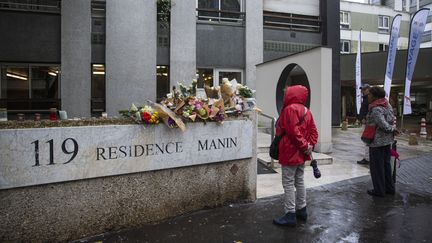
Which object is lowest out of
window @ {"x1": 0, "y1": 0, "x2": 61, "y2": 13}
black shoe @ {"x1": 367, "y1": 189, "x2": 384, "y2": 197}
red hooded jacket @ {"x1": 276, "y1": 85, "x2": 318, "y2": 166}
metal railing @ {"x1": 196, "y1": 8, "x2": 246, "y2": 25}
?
black shoe @ {"x1": 367, "y1": 189, "x2": 384, "y2": 197}

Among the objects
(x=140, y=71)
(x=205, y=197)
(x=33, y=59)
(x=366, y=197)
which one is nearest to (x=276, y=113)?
(x=140, y=71)

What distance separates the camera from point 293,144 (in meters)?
4.46

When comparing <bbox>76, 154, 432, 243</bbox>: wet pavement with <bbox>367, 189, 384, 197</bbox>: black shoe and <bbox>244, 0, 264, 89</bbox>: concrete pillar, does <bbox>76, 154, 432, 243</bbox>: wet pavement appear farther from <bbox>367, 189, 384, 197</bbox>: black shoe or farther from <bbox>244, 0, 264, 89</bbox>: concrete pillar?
<bbox>244, 0, 264, 89</bbox>: concrete pillar

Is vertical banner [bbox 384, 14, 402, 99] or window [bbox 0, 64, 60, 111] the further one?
vertical banner [bbox 384, 14, 402, 99]

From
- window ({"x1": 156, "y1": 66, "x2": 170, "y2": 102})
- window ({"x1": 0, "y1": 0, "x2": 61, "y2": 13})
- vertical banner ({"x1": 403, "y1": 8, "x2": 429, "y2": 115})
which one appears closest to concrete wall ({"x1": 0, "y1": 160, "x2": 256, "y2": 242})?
window ({"x1": 156, "y1": 66, "x2": 170, "y2": 102})

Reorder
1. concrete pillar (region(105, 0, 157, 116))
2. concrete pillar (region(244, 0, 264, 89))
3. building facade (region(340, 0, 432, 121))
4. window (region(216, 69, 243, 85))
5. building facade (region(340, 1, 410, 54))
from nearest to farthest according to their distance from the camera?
concrete pillar (region(105, 0, 157, 116)) < window (region(216, 69, 243, 85)) < concrete pillar (region(244, 0, 264, 89)) < building facade (region(340, 0, 432, 121)) < building facade (region(340, 1, 410, 54))

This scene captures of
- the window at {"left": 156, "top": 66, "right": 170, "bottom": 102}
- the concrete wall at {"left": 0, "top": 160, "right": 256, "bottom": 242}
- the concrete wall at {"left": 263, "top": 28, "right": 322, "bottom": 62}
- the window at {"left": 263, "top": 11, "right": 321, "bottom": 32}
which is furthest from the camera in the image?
the window at {"left": 263, "top": 11, "right": 321, "bottom": 32}

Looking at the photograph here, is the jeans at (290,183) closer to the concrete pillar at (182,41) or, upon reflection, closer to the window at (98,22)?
the concrete pillar at (182,41)

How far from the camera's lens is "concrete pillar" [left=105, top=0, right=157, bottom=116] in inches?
528

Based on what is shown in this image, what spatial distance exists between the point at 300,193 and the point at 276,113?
7.77 m

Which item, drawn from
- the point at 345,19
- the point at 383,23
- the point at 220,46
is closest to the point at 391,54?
the point at 220,46

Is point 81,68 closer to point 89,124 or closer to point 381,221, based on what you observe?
point 89,124

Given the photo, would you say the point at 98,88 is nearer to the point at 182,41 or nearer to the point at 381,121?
the point at 182,41

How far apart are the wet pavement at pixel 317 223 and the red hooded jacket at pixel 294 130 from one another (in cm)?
90
